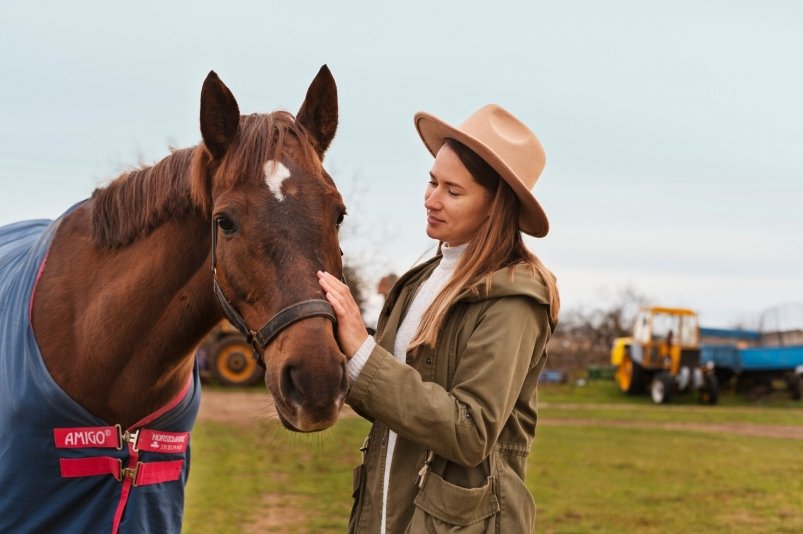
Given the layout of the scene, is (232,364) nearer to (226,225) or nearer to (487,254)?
(226,225)

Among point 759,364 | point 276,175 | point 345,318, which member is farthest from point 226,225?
point 759,364

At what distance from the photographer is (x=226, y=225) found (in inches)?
90.5

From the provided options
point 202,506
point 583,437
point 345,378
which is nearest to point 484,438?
point 345,378

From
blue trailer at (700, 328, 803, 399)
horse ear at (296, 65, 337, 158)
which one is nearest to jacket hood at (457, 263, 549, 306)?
horse ear at (296, 65, 337, 158)

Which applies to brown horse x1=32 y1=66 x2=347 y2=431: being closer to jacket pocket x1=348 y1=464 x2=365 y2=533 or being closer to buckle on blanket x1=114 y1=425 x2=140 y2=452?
buckle on blanket x1=114 y1=425 x2=140 y2=452

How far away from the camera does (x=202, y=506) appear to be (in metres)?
7.36

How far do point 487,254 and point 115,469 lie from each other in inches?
57.5

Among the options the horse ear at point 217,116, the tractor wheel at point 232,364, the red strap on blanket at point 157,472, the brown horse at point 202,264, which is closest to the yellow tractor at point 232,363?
the tractor wheel at point 232,364

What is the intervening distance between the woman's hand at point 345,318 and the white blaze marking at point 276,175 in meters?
0.29

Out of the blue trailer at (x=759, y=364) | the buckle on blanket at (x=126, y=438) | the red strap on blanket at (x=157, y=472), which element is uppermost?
the buckle on blanket at (x=126, y=438)

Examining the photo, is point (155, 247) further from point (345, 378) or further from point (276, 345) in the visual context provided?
point (345, 378)

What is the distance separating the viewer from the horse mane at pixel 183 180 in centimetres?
236

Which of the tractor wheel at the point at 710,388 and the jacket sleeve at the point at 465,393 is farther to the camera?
the tractor wheel at the point at 710,388

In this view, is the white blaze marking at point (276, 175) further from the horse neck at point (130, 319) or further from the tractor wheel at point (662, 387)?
the tractor wheel at point (662, 387)
